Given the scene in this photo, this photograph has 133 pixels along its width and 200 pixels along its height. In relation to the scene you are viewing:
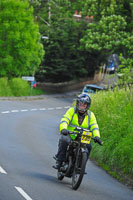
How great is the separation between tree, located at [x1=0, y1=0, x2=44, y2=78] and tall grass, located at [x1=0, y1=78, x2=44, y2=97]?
760 mm

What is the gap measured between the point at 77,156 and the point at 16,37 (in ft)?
107

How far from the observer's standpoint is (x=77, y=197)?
9.00 meters

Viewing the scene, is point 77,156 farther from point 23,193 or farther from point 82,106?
point 23,193

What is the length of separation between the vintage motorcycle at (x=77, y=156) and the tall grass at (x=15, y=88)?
31.3 m

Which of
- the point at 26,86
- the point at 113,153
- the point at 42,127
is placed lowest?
the point at 26,86

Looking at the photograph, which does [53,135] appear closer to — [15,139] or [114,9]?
[15,139]

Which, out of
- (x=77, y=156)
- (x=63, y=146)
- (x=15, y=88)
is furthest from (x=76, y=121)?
(x=15, y=88)

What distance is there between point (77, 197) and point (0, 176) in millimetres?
1911

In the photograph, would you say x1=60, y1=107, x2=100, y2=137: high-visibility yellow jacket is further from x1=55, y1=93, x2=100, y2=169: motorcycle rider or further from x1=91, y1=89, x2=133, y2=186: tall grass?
x1=91, y1=89, x2=133, y2=186: tall grass

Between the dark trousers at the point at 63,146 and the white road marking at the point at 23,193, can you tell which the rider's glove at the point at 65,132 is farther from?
the white road marking at the point at 23,193

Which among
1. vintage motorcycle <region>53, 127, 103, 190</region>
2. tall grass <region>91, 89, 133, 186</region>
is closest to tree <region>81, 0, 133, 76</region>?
tall grass <region>91, 89, 133, 186</region>

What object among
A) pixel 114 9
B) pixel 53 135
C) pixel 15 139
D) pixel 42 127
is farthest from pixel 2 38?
pixel 15 139

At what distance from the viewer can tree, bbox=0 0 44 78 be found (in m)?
41.6

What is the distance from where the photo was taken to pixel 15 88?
43125 millimetres
